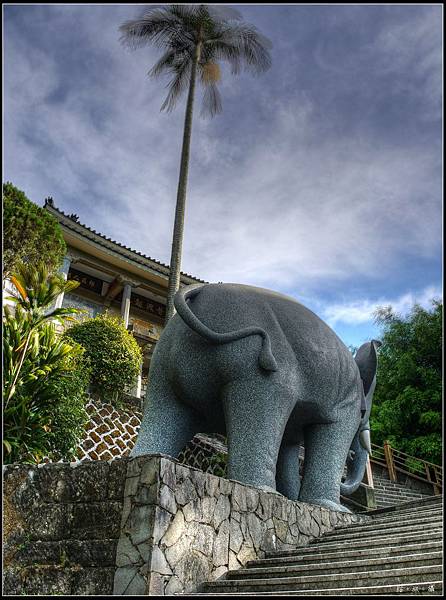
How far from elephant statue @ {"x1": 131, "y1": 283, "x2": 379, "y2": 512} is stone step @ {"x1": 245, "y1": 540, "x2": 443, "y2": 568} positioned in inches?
28.1

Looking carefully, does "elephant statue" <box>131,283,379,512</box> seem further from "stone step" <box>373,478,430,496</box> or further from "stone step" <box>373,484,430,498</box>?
"stone step" <box>373,478,430,496</box>

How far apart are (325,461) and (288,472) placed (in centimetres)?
74

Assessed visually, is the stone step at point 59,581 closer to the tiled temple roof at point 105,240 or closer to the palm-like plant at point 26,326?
the palm-like plant at point 26,326

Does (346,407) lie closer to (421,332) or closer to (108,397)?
(108,397)

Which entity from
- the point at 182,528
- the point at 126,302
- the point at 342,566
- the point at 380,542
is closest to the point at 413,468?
the point at 126,302

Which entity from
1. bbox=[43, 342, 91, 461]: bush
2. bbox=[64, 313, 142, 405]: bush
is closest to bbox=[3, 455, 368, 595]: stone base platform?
bbox=[43, 342, 91, 461]: bush

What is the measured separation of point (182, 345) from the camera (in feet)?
19.8

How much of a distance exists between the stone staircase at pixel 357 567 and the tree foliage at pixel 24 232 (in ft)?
17.7

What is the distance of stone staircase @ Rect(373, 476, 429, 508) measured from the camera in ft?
39.8

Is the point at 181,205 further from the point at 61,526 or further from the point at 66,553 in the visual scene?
the point at 66,553

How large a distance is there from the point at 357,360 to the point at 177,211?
579 centimetres

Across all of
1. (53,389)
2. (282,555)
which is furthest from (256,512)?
(53,389)

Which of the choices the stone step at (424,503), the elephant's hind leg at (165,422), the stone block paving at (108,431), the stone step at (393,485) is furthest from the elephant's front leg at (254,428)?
the stone step at (393,485)

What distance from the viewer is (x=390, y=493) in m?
13.3
